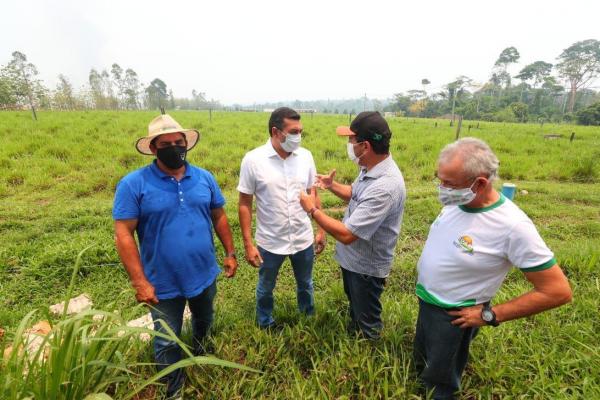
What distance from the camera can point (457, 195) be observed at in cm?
143

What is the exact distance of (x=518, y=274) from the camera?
3395 mm

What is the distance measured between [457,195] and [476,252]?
10.3 inches

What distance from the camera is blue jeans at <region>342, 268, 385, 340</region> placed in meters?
2.08

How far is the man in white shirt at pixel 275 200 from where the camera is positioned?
2.38 metres

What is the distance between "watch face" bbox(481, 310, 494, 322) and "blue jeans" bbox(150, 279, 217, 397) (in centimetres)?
156

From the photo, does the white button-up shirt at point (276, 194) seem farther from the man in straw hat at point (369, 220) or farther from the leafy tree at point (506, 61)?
the leafy tree at point (506, 61)

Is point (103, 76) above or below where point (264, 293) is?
above

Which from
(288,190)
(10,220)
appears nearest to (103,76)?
(10,220)

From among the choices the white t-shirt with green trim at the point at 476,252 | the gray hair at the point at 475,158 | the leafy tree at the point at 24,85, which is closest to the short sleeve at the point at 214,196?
the white t-shirt with green trim at the point at 476,252

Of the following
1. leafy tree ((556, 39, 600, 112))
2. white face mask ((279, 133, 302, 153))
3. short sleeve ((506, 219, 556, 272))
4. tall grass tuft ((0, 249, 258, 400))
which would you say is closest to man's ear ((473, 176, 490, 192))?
short sleeve ((506, 219, 556, 272))

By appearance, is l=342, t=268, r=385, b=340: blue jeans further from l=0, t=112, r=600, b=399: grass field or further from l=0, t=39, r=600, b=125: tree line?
l=0, t=39, r=600, b=125: tree line

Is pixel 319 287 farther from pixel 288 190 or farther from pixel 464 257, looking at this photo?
pixel 464 257

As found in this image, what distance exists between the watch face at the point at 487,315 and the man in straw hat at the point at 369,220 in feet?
2.14

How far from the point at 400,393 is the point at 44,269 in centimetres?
376
